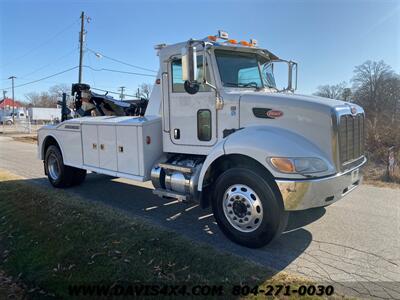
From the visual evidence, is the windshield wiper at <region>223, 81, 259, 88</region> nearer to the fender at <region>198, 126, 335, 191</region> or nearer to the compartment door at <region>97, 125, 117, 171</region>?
the fender at <region>198, 126, 335, 191</region>

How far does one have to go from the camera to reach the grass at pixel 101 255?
11.4 feet

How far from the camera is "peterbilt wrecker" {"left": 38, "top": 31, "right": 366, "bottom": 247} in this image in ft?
13.0

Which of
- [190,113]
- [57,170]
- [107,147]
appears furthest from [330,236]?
[57,170]

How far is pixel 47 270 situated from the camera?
384 cm

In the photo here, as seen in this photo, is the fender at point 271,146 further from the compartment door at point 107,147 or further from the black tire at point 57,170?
the black tire at point 57,170

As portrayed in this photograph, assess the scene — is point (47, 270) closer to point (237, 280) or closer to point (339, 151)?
point (237, 280)

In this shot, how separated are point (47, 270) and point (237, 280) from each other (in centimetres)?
222

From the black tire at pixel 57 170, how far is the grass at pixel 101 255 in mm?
1793

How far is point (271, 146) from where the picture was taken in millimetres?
3988

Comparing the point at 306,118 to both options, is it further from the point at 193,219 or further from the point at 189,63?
the point at 193,219

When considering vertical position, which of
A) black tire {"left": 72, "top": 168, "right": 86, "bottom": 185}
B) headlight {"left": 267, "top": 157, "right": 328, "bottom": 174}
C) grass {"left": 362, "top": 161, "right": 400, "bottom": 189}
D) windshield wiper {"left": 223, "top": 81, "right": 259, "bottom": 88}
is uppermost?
windshield wiper {"left": 223, "top": 81, "right": 259, "bottom": 88}

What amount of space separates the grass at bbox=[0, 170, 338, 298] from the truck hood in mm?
1656

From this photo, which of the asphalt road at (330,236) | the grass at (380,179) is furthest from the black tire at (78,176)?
the grass at (380,179)

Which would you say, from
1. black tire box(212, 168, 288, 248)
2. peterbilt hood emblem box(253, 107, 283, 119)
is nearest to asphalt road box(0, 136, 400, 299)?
black tire box(212, 168, 288, 248)
